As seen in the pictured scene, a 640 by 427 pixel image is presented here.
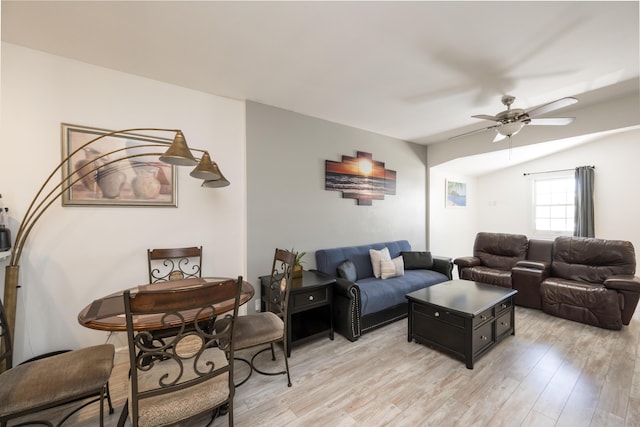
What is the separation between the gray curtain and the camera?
462cm

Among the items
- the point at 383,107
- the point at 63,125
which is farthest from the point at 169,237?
the point at 383,107

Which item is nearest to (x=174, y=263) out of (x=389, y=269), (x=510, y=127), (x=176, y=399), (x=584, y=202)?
(x=176, y=399)

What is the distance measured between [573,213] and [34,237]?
25.7 feet

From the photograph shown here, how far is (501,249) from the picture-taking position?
4.28 metres

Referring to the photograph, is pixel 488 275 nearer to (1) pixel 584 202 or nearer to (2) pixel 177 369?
(1) pixel 584 202

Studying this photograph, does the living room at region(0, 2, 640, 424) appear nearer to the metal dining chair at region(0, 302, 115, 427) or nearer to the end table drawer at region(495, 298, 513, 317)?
the metal dining chair at region(0, 302, 115, 427)

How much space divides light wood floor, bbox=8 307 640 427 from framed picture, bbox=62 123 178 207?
1.49 m

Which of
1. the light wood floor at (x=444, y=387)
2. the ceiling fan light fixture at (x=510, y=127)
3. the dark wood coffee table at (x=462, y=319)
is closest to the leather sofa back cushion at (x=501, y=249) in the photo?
the light wood floor at (x=444, y=387)

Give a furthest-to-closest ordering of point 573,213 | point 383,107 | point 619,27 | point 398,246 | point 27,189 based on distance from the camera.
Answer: point 573,213
point 398,246
point 383,107
point 27,189
point 619,27

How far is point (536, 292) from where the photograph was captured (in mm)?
3457

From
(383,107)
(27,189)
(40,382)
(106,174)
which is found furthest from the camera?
(383,107)

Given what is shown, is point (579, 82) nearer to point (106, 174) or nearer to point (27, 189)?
point (106, 174)

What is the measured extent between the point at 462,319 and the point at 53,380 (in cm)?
288

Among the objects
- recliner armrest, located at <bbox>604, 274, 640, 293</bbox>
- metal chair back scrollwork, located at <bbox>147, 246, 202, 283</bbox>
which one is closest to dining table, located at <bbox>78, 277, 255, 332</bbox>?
metal chair back scrollwork, located at <bbox>147, 246, 202, 283</bbox>
